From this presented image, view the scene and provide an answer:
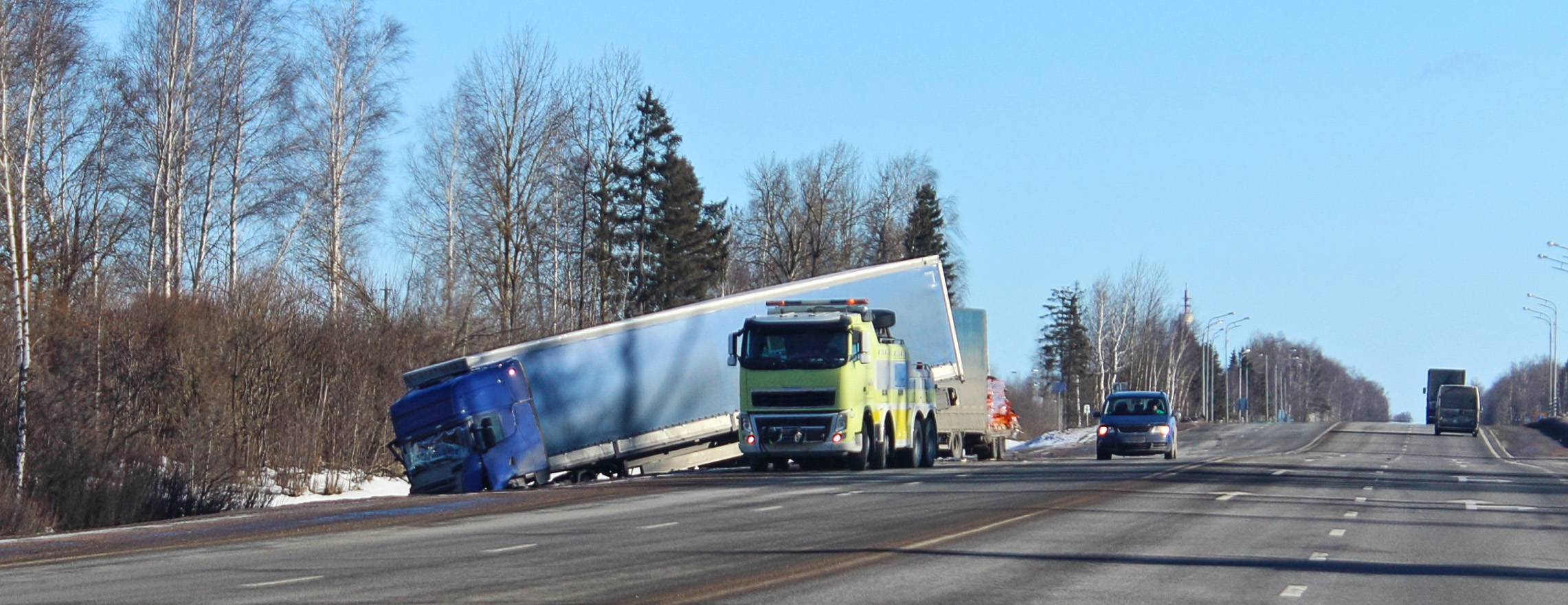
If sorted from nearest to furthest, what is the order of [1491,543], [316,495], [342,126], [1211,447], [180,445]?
1. [1491,543]
2. [180,445]
3. [316,495]
4. [342,126]
5. [1211,447]

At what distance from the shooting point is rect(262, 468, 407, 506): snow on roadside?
27984mm

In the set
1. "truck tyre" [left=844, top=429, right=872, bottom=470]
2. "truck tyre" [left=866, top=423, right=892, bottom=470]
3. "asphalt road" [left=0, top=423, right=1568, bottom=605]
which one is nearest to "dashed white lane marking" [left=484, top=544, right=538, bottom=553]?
"asphalt road" [left=0, top=423, right=1568, bottom=605]

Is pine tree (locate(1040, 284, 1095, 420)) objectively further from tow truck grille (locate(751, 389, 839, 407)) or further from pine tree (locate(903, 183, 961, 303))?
tow truck grille (locate(751, 389, 839, 407))

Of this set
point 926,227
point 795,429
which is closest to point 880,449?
point 795,429

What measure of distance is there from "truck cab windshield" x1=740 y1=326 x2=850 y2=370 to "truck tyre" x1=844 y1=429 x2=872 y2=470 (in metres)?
1.80

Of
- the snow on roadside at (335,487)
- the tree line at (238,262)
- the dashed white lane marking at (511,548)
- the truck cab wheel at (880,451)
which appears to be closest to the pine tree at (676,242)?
the tree line at (238,262)

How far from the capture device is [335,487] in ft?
96.7

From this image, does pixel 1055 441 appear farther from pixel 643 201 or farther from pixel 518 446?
pixel 518 446

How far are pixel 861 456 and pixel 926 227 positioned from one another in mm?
56710

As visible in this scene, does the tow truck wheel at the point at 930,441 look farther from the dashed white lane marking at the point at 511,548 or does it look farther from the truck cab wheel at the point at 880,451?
the dashed white lane marking at the point at 511,548

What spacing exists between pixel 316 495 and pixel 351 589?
19.4 m

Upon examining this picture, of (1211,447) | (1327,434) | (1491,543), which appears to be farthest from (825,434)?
(1327,434)

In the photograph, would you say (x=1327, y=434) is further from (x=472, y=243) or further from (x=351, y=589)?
(x=351, y=589)

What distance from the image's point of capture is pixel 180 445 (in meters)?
26.3
